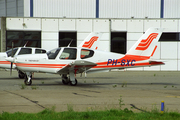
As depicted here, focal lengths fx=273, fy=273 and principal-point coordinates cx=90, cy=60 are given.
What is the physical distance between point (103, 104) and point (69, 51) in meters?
5.83

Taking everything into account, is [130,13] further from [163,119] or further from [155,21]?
[163,119]

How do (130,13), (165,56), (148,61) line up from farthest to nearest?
(130,13)
(165,56)
(148,61)

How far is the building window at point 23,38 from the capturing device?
86.6ft

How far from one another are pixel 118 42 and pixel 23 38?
30.4 ft

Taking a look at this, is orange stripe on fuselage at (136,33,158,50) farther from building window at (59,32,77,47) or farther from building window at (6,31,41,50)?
building window at (6,31,41,50)

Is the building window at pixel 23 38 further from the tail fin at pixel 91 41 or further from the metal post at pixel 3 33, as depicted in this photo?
the tail fin at pixel 91 41

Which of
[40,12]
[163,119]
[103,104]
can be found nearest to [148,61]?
[103,104]

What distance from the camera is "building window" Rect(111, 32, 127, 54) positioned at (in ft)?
88.5

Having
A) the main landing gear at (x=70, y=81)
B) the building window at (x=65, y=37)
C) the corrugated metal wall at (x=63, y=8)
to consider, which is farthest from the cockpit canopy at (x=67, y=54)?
the corrugated metal wall at (x=63, y=8)

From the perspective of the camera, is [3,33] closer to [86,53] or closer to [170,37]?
[86,53]

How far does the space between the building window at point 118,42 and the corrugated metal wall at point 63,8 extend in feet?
10.9

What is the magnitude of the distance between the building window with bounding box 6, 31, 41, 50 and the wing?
44.3 feet

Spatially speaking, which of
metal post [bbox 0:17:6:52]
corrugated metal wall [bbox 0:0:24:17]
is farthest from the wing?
corrugated metal wall [bbox 0:0:24:17]

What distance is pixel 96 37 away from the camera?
20.5 meters
